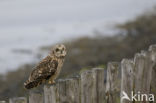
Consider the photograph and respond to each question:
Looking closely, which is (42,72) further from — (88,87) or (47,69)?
(88,87)

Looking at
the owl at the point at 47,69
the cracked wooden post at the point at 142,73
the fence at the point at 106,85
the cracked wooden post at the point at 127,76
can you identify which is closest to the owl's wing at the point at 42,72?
the owl at the point at 47,69

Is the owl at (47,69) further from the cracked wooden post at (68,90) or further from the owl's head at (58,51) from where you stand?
the cracked wooden post at (68,90)

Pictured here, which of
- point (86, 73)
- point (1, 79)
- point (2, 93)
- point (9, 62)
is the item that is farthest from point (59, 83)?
point (9, 62)

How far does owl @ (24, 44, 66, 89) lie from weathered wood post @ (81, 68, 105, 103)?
0.49 metres

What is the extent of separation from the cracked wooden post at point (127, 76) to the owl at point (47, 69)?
705 mm

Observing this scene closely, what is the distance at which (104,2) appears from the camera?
18984mm

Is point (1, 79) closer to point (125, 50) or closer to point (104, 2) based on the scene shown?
point (125, 50)

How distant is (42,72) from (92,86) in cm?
58

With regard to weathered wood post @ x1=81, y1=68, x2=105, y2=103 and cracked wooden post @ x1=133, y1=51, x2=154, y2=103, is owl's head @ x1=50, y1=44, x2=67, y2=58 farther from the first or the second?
cracked wooden post @ x1=133, y1=51, x2=154, y2=103

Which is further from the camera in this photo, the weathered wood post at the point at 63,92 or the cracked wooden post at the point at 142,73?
the cracked wooden post at the point at 142,73

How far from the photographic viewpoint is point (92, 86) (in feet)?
14.2

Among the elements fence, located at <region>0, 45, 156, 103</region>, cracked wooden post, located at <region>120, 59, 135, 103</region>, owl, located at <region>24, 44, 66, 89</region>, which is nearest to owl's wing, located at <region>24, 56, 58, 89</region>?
owl, located at <region>24, 44, 66, 89</region>

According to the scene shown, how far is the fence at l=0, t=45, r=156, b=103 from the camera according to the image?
4129mm

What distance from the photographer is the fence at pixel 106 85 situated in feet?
13.5
